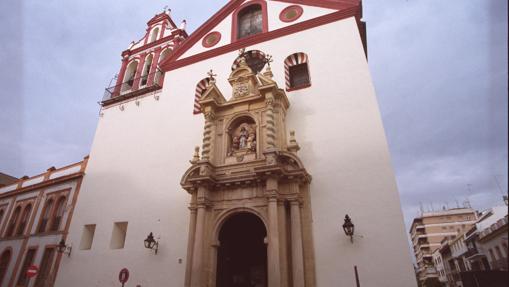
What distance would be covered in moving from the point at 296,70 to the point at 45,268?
13.9 m

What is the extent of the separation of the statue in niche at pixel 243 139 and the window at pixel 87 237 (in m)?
7.23

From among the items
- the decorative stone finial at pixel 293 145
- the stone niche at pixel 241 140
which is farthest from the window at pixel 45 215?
the decorative stone finial at pixel 293 145

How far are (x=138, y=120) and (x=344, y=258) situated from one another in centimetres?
1092

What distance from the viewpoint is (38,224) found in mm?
15000

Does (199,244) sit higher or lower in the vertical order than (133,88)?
lower

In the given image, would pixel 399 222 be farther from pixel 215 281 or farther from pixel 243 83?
pixel 243 83

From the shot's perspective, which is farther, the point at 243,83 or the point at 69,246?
the point at 69,246

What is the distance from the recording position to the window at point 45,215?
14.8 m

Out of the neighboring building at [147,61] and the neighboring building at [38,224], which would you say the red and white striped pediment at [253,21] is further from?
the neighboring building at [38,224]

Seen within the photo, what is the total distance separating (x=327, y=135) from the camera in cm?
963

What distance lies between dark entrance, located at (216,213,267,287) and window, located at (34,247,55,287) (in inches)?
317

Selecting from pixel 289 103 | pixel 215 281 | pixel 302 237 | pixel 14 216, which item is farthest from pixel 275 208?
pixel 14 216

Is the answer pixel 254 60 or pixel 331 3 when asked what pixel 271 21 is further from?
pixel 331 3

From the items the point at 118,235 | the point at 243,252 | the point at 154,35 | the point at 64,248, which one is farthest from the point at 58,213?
the point at 154,35
